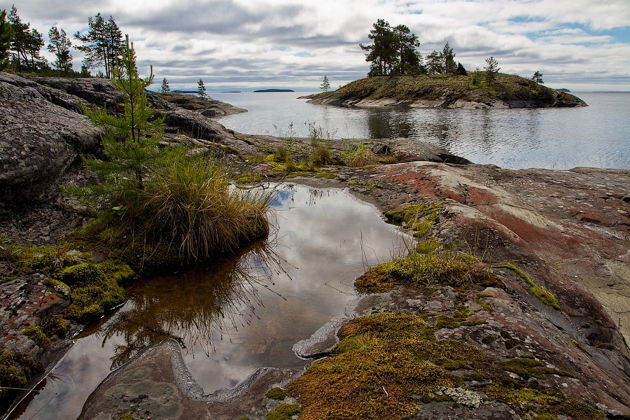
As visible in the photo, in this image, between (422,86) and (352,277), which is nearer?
(352,277)

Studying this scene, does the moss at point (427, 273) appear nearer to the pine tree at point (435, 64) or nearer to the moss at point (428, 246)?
the moss at point (428, 246)

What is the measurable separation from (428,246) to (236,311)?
3361mm

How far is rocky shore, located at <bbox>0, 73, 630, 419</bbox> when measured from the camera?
2.96m

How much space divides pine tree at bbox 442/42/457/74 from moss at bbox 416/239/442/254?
9550 centimetres

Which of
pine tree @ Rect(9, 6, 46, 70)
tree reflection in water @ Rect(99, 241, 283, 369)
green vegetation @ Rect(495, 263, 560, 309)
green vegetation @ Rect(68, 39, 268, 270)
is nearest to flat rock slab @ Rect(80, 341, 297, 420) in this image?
tree reflection in water @ Rect(99, 241, 283, 369)

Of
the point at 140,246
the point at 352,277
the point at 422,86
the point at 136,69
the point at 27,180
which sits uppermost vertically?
the point at 422,86

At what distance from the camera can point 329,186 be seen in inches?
419

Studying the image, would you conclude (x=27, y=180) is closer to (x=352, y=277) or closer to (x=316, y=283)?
(x=316, y=283)

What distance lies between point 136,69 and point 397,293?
214 inches

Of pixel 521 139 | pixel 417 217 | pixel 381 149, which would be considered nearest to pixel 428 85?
pixel 521 139

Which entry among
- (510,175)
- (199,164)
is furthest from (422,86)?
(199,164)

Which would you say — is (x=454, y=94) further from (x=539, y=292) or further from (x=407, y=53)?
(x=539, y=292)

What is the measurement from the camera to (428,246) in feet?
20.7

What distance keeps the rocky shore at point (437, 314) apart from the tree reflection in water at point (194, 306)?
29 centimetres
